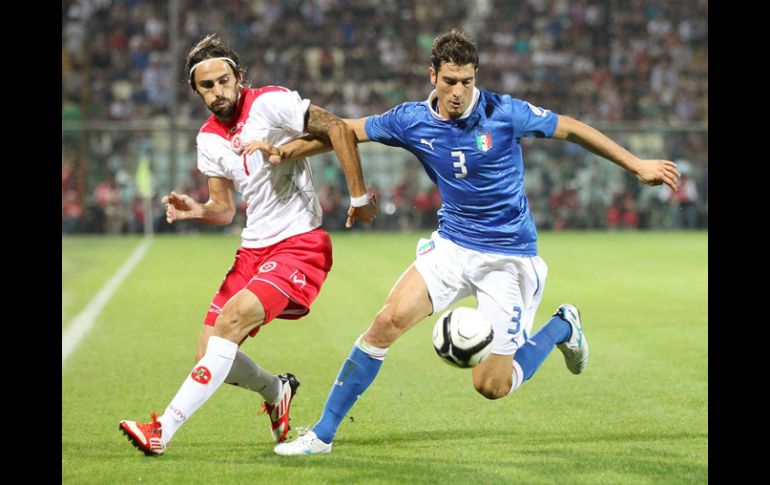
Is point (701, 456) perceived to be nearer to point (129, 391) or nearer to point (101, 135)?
point (129, 391)

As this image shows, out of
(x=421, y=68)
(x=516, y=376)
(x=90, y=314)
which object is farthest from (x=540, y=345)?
(x=421, y=68)

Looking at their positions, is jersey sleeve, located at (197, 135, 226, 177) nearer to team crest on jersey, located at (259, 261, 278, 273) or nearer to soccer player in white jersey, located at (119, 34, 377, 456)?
soccer player in white jersey, located at (119, 34, 377, 456)

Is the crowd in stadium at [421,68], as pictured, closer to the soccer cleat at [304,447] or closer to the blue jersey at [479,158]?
the blue jersey at [479,158]

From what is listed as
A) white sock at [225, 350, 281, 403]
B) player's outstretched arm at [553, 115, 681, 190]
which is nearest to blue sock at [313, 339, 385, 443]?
white sock at [225, 350, 281, 403]

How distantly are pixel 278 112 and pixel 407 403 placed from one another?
2.46m

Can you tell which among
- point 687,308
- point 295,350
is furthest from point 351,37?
point 295,350

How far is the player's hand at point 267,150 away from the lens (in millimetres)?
6305

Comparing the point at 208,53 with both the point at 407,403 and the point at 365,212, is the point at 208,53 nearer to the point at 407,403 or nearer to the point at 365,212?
the point at 365,212

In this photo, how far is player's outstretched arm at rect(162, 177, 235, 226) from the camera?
6766mm

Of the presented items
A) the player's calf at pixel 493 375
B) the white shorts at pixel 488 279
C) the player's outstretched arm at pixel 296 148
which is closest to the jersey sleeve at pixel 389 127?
the player's outstretched arm at pixel 296 148

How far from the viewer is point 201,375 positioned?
6.40 metres

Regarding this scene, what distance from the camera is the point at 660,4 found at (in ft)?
112

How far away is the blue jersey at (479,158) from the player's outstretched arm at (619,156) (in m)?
0.09

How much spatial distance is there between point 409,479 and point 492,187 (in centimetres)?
188
